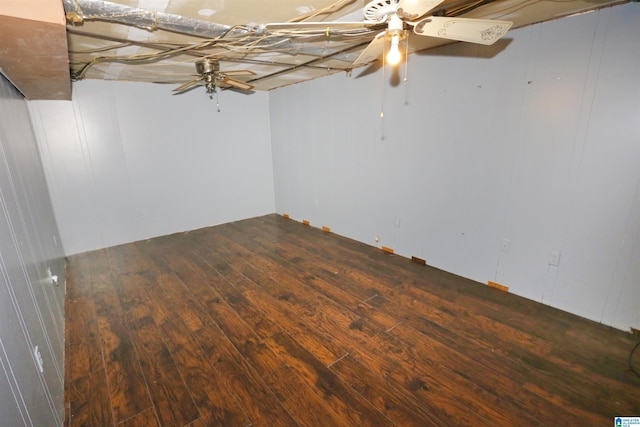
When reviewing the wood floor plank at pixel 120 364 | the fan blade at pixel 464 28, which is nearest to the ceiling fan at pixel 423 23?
the fan blade at pixel 464 28

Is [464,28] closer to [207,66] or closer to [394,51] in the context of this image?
[394,51]

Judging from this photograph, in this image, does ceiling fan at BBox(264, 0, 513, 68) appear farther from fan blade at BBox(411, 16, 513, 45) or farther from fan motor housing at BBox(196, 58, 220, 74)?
fan motor housing at BBox(196, 58, 220, 74)

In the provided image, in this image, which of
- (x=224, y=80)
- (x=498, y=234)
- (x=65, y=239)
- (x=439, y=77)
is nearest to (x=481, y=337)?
(x=498, y=234)

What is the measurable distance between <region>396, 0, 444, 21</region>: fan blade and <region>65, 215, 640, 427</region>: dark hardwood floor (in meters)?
2.01

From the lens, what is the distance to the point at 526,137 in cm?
235

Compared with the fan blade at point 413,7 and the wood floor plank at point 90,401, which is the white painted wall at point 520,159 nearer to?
the fan blade at point 413,7

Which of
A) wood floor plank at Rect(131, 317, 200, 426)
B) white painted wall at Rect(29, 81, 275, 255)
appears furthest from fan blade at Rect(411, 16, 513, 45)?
white painted wall at Rect(29, 81, 275, 255)

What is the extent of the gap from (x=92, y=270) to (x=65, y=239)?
84 cm

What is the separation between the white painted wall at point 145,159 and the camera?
3.58 meters

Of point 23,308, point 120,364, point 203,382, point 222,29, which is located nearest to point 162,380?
point 203,382

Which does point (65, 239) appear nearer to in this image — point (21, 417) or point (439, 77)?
point (21, 417)

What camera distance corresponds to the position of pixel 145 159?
13.5ft

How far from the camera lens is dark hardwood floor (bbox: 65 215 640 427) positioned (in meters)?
1.54

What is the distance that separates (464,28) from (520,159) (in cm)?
137
